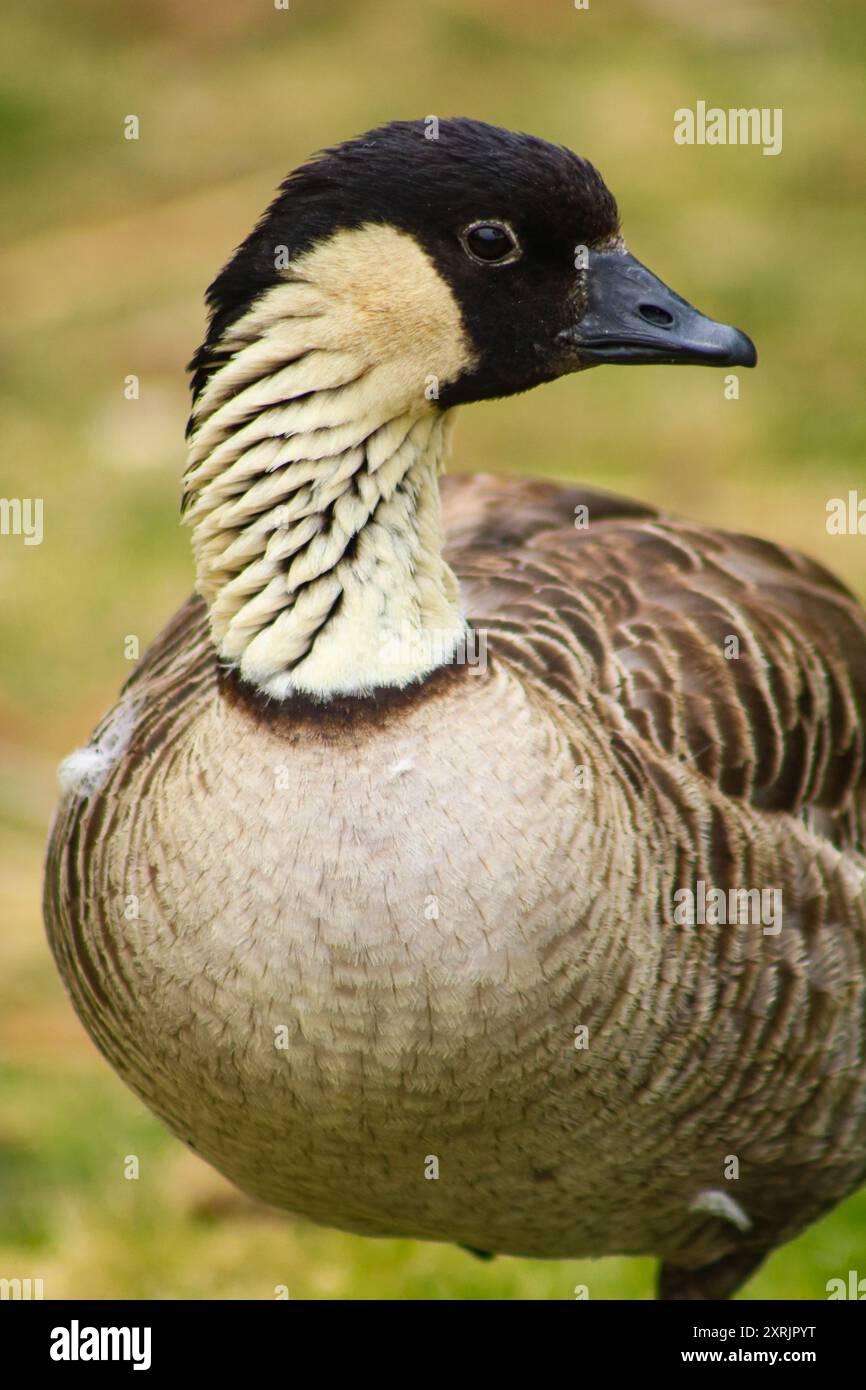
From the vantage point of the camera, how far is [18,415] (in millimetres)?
9906

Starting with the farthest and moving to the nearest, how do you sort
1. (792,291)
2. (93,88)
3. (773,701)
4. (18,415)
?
(93,88) → (792,291) → (18,415) → (773,701)

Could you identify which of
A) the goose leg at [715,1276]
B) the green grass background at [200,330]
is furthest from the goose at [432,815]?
the green grass background at [200,330]

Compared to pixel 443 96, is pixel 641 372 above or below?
below

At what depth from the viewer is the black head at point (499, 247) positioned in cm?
316

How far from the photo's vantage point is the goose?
3141 mm

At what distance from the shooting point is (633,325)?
339 cm

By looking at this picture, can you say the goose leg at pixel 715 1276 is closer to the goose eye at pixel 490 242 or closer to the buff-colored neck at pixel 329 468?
the buff-colored neck at pixel 329 468

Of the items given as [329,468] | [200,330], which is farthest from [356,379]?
[200,330]

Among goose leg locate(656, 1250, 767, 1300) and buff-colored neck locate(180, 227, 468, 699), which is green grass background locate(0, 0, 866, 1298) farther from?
buff-colored neck locate(180, 227, 468, 699)

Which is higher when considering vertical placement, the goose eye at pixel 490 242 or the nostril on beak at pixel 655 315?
the goose eye at pixel 490 242

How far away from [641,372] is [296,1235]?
6.19 m

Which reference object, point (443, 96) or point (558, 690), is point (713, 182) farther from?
point (558, 690)

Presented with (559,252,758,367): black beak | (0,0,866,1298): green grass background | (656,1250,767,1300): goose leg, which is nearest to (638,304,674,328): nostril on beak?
(559,252,758,367): black beak

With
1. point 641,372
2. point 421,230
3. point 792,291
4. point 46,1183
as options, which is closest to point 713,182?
point 792,291
